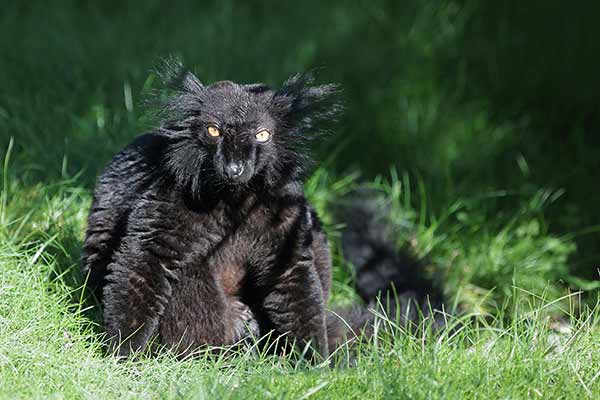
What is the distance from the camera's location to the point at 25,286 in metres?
3.82

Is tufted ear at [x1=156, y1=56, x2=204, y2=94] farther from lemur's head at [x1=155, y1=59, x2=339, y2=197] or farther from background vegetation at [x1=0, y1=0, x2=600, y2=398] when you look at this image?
background vegetation at [x1=0, y1=0, x2=600, y2=398]

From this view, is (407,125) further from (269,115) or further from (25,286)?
(25,286)

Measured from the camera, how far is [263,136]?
3.69 metres

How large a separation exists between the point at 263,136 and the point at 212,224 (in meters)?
0.42

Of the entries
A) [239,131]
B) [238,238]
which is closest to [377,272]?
[238,238]

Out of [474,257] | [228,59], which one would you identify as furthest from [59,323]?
[228,59]

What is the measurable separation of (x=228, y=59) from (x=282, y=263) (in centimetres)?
270

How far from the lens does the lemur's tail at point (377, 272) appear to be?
171 inches

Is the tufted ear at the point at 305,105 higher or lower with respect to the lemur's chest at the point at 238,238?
higher

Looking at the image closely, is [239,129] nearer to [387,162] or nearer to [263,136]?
[263,136]

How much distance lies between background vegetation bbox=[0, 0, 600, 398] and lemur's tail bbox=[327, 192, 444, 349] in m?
0.17

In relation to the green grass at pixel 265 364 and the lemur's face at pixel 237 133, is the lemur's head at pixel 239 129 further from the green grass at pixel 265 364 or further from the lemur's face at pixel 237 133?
the green grass at pixel 265 364

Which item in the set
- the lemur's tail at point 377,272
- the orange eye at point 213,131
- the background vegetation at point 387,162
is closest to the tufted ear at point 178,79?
the orange eye at point 213,131

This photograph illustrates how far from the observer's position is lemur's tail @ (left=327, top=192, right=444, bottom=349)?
4.33 m
